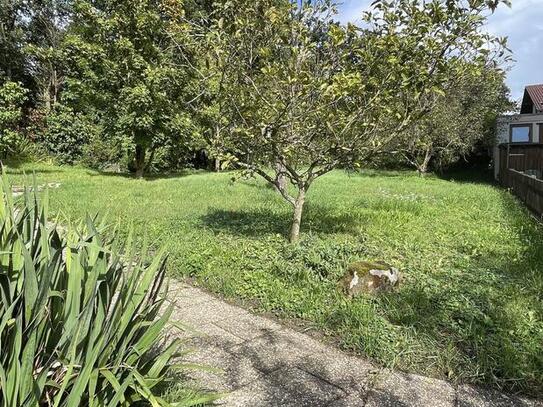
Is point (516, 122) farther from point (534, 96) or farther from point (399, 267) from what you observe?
point (399, 267)

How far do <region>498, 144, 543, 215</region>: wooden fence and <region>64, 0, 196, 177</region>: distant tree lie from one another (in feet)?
31.5

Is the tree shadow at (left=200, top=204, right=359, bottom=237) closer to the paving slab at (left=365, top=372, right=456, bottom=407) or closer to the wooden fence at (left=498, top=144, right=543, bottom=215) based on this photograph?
the paving slab at (left=365, top=372, right=456, bottom=407)

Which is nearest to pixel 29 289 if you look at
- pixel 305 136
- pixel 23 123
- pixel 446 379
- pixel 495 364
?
pixel 446 379

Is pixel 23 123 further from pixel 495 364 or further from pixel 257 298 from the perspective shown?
pixel 495 364

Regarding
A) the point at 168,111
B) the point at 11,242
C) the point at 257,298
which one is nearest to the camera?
the point at 11,242

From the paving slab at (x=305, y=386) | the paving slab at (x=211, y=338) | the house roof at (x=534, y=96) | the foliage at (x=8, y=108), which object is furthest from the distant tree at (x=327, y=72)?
the house roof at (x=534, y=96)

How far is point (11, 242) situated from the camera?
59.7 inches

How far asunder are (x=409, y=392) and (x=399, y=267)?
6.52 feet

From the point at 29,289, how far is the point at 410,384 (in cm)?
187

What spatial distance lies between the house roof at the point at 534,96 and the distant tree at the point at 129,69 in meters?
17.3

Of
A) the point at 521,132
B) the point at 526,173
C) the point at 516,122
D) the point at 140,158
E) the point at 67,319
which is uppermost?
the point at 516,122

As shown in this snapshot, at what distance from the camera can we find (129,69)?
14.8 metres

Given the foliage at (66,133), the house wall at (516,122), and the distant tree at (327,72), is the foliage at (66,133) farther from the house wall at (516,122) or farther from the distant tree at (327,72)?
the house wall at (516,122)

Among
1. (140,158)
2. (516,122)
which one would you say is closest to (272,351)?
(140,158)
